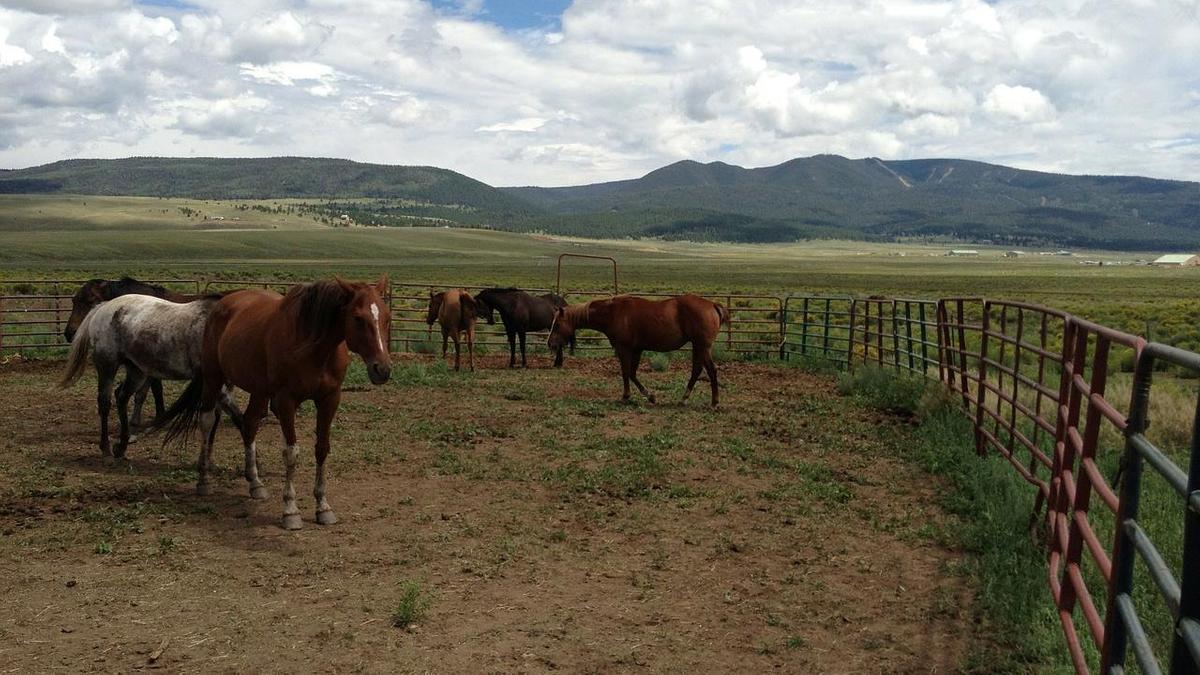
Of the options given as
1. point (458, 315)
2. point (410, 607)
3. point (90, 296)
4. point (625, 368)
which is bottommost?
point (410, 607)

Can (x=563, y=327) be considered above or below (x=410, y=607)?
above

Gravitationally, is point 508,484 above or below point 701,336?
below

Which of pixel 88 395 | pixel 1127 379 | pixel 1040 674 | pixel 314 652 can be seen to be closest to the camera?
pixel 1040 674

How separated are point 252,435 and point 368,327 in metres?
1.59

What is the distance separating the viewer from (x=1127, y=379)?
14.7 meters

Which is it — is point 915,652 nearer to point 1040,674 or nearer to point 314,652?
point 1040,674

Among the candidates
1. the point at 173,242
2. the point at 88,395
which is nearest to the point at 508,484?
the point at 88,395

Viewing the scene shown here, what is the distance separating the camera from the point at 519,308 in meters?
17.5

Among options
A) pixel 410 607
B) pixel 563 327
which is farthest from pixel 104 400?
pixel 563 327

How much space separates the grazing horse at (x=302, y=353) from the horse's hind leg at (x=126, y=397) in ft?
6.19

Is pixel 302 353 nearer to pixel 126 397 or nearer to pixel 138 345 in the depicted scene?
pixel 138 345

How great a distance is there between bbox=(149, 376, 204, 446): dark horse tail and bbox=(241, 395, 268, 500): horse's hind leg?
1.01 metres

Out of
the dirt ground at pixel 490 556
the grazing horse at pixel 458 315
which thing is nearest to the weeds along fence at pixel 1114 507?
the dirt ground at pixel 490 556

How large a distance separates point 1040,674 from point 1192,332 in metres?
28.0
